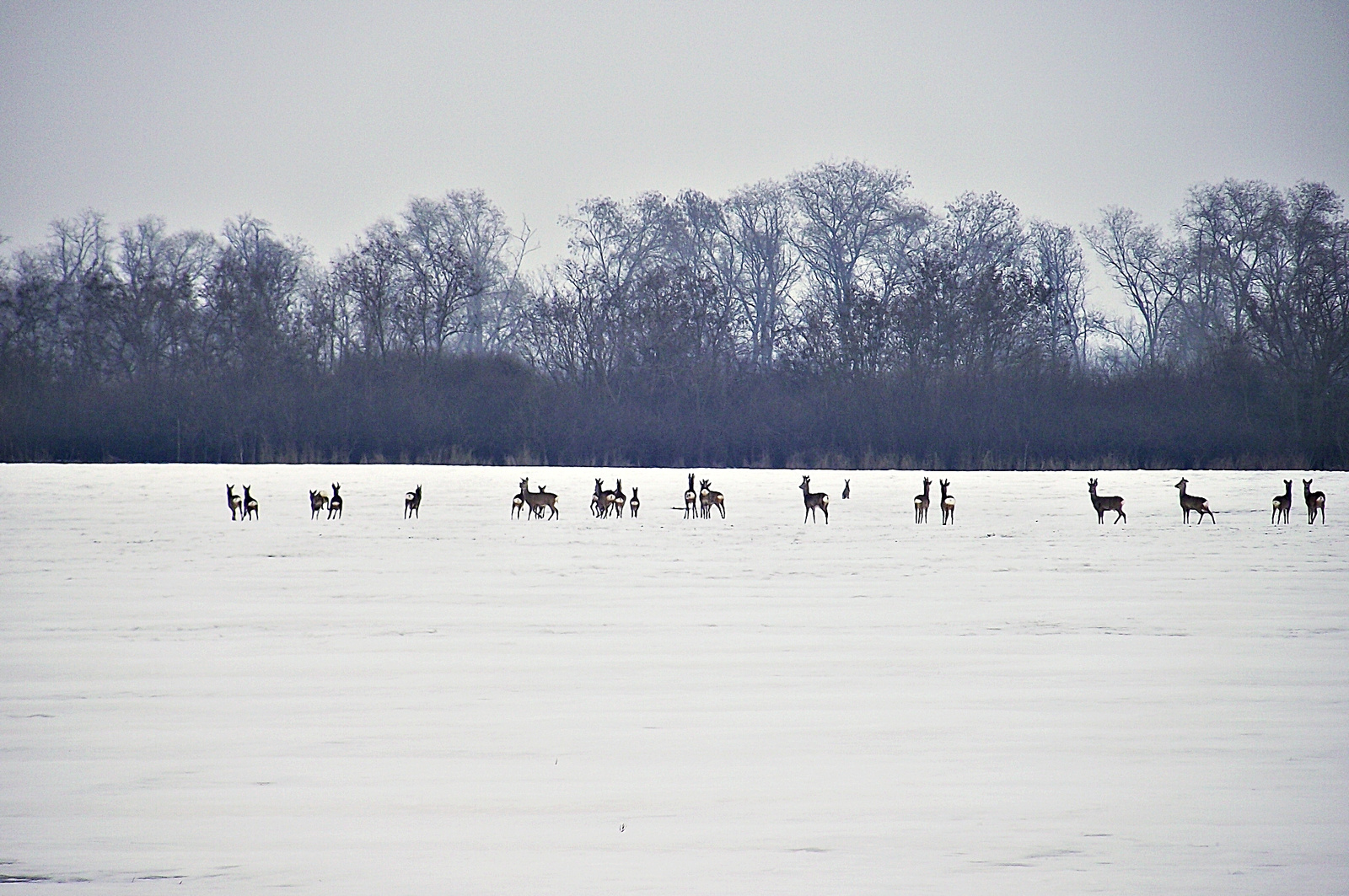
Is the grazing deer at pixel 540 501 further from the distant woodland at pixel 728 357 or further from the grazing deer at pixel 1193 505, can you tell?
the distant woodland at pixel 728 357

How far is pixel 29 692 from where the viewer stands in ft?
25.0

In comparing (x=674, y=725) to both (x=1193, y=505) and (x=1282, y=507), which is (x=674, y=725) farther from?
(x=1282, y=507)

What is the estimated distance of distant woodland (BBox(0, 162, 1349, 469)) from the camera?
4494 cm

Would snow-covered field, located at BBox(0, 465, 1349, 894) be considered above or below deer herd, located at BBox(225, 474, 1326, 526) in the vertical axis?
below

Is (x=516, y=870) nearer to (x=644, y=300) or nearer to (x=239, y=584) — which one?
(x=239, y=584)

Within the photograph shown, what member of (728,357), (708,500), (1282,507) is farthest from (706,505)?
(728,357)

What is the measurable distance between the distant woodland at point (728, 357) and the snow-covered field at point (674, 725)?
30489mm

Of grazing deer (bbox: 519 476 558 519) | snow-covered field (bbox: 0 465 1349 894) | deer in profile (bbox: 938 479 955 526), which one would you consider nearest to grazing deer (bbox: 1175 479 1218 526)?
deer in profile (bbox: 938 479 955 526)

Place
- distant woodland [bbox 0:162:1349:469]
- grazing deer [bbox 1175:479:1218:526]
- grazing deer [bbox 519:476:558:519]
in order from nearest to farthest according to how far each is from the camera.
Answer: grazing deer [bbox 1175:479:1218:526], grazing deer [bbox 519:476:558:519], distant woodland [bbox 0:162:1349:469]

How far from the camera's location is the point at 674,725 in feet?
22.6

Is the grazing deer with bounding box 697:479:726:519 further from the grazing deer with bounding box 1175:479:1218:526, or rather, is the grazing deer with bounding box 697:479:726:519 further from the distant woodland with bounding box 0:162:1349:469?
the distant woodland with bounding box 0:162:1349:469

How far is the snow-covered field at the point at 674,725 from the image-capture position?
4.91 metres

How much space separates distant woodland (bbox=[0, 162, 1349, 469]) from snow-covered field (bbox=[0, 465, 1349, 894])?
100 feet

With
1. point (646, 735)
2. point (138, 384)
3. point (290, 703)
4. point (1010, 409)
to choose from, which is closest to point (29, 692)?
point (290, 703)
